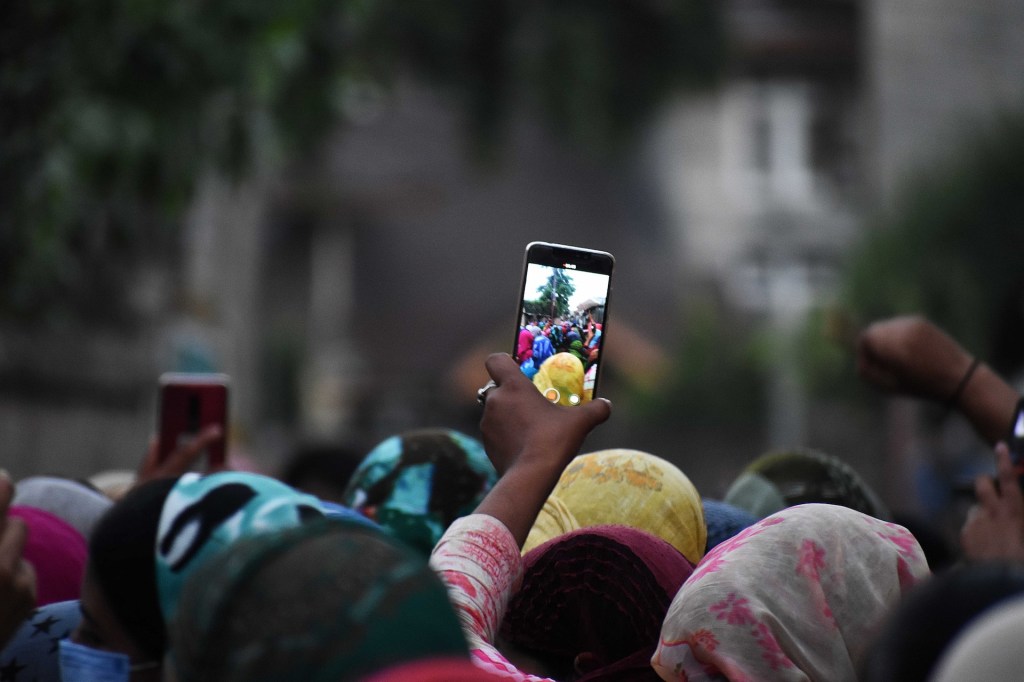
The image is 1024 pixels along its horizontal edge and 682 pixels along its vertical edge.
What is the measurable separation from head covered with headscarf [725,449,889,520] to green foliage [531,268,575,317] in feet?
2.61

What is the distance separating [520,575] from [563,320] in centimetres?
46

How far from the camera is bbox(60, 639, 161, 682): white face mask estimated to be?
1.69 meters

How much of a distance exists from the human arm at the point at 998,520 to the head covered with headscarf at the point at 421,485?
0.94 meters

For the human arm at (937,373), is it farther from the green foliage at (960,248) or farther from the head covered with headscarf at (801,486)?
the green foliage at (960,248)

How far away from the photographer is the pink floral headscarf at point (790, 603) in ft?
5.45

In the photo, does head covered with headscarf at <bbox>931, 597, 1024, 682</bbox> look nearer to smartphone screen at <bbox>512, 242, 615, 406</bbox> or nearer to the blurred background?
smartphone screen at <bbox>512, 242, 615, 406</bbox>

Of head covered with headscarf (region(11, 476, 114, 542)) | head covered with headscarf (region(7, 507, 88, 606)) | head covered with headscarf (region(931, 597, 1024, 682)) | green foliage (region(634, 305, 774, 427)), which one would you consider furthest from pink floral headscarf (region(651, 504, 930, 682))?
green foliage (region(634, 305, 774, 427))

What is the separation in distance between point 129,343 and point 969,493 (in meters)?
7.41

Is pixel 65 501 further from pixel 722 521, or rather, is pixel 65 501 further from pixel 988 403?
pixel 988 403

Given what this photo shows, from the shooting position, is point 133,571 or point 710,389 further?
point 710,389

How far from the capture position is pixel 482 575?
5.82 ft

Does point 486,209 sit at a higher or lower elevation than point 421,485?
lower

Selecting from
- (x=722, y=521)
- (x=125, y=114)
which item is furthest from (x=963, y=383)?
(x=125, y=114)

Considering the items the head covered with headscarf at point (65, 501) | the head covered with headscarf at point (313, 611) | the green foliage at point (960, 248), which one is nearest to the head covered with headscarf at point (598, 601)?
the head covered with headscarf at point (313, 611)
